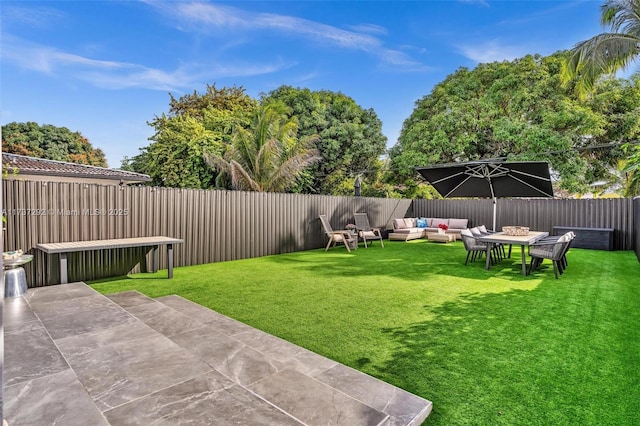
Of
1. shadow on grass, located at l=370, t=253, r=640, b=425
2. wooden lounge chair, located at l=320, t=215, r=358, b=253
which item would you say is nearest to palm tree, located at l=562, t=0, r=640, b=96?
shadow on grass, located at l=370, t=253, r=640, b=425

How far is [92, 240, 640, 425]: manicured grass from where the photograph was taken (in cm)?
236

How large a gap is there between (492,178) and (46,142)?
31.2 metres

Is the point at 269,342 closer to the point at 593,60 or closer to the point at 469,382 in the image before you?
the point at 469,382

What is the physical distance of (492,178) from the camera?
9234mm

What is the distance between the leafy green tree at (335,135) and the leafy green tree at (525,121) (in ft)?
8.65

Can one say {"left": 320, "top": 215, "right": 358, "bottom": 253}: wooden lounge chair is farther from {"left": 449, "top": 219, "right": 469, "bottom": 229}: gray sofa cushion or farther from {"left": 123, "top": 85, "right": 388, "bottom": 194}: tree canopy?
{"left": 123, "top": 85, "right": 388, "bottom": 194}: tree canopy

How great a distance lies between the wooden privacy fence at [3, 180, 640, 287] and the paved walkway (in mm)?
2717

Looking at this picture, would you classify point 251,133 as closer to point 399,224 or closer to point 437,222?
point 399,224

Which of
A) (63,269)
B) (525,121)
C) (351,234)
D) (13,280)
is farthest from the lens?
(525,121)

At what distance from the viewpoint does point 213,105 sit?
21953mm

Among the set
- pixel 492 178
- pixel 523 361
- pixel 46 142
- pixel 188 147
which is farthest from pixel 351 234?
pixel 46 142

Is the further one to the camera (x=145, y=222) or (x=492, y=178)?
(x=492, y=178)

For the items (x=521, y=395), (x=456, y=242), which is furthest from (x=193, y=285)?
(x=456, y=242)

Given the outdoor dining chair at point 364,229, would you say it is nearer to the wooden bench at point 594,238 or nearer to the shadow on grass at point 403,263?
the shadow on grass at point 403,263
